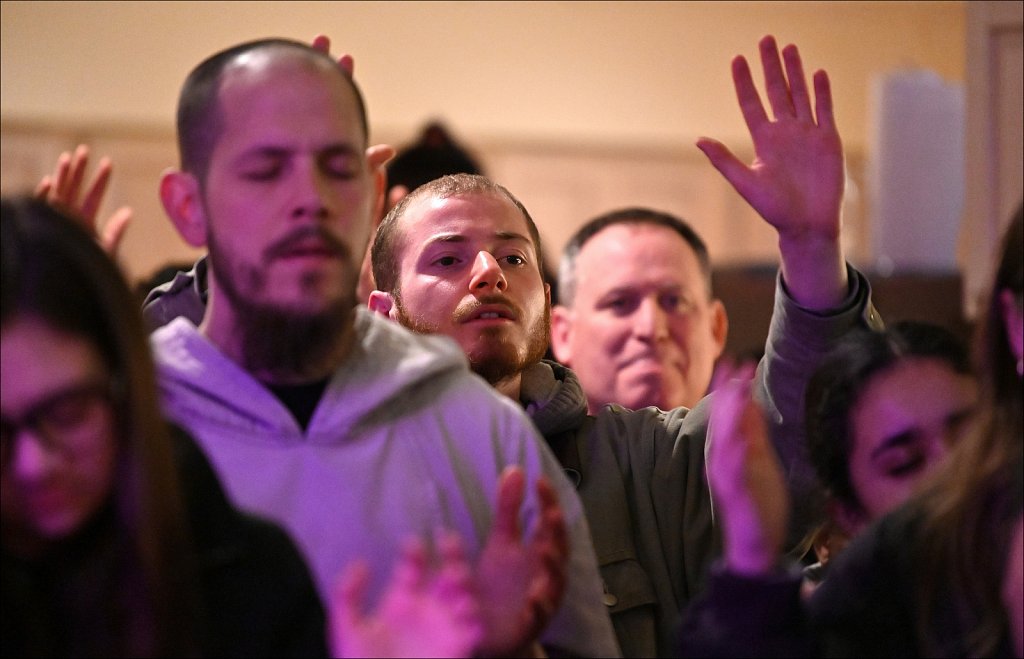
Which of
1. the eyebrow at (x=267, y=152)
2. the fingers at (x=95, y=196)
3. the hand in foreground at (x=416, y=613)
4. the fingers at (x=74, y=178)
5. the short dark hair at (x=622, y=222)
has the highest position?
the eyebrow at (x=267, y=152)

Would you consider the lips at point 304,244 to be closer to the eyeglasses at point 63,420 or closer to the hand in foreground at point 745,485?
the eyeglasses at point 63,420

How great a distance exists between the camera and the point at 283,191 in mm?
1027

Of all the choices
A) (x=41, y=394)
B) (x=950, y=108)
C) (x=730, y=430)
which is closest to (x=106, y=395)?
(x=41, y=394)

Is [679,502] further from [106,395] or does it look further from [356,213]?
[106,395]

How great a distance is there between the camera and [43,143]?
4223mm

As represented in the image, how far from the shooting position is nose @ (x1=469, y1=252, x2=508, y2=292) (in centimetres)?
147

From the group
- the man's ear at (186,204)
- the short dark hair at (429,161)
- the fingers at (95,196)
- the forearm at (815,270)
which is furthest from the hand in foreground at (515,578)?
the short dark hair at (429,161)

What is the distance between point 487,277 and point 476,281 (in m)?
0.01

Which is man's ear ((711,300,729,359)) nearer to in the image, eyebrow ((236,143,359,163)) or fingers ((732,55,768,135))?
fingers ((732,55,768,135))

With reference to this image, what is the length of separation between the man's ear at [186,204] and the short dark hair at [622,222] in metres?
1.18

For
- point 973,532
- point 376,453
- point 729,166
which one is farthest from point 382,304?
point 973,532

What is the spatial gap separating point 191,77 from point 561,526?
456 mm

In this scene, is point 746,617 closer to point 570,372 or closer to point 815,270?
point 815,270

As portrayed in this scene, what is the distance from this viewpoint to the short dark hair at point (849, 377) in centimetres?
112
